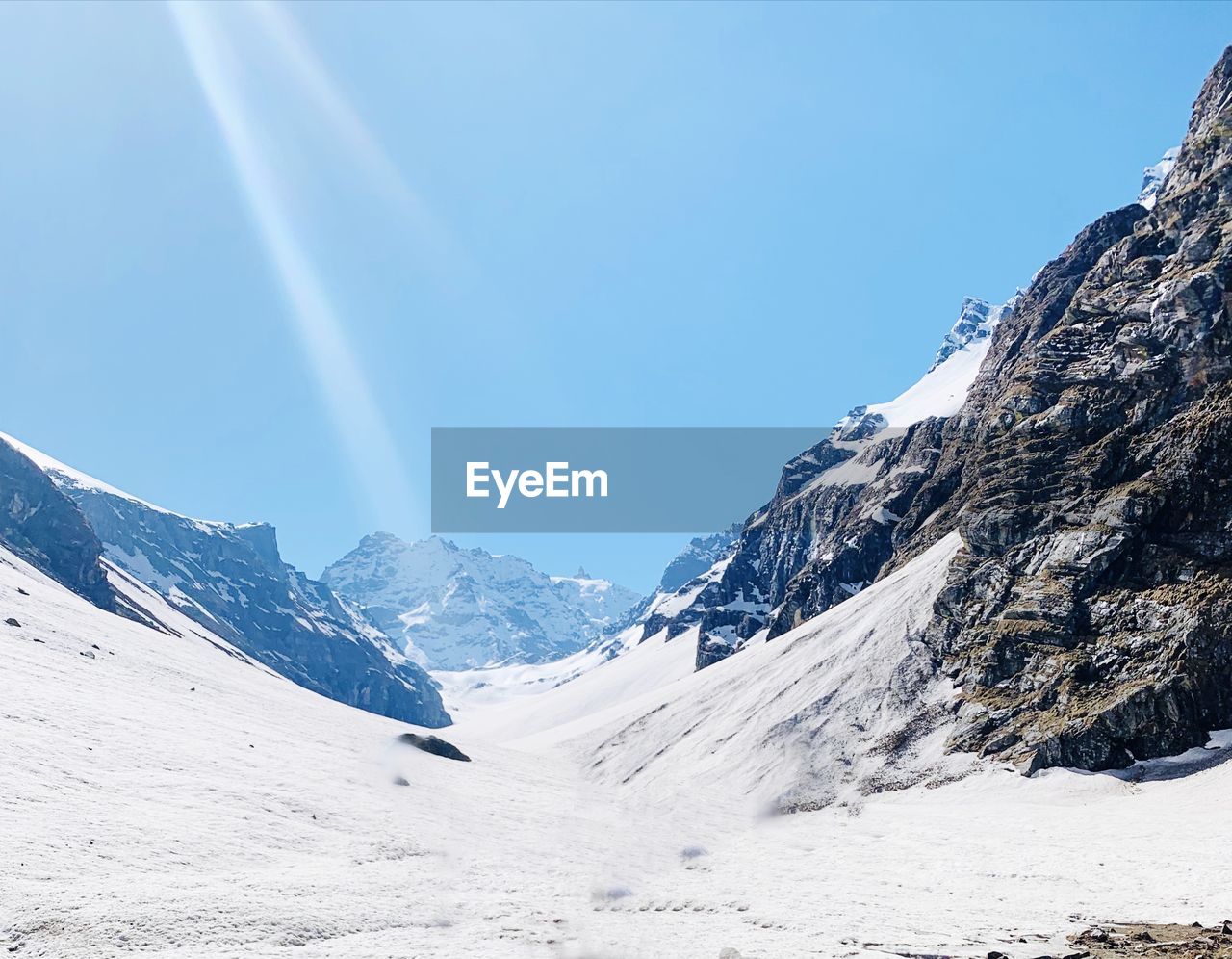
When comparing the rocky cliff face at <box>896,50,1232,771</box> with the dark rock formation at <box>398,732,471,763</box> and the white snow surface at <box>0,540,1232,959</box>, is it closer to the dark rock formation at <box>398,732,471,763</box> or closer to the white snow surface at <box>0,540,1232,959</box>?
the white snow surface at <box>0,540,1232,959</box>

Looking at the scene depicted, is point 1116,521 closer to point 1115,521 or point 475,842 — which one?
point 1115,521

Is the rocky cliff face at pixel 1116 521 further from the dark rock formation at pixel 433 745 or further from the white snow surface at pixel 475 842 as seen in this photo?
the dark rock formation at pixel 433 745

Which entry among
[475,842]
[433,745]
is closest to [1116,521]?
[433,745]

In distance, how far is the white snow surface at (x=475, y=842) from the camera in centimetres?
2242

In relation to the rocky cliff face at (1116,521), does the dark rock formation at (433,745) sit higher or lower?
lower

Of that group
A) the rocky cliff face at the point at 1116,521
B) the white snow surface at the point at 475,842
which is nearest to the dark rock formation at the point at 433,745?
the white snow surface at the point at 475,842

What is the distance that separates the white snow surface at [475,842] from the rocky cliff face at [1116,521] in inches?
228

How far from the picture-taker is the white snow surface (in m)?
22.4

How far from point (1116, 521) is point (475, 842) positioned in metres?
70.2

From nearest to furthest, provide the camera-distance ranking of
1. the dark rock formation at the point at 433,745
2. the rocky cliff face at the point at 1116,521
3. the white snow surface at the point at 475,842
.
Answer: the white snow surface at the point at 475,842, the rocky cliff face at the point at 1116,521, the dark rock formation at the point at 433,745

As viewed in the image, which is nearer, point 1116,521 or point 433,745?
point 433,745

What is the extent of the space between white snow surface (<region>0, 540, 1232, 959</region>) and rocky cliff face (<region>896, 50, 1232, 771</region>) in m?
5.80

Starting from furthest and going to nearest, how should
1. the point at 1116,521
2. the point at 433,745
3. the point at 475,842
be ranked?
the point at 1116,521 < the point at 433,745 < the point at 475,842

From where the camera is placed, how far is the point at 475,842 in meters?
37.8
